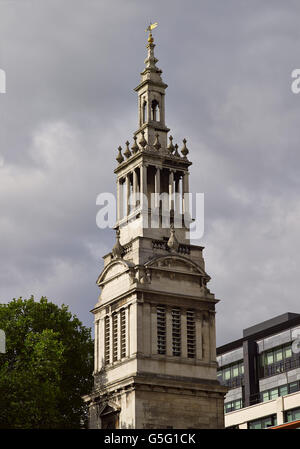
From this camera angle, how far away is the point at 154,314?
239 ft

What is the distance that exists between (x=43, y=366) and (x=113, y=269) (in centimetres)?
904

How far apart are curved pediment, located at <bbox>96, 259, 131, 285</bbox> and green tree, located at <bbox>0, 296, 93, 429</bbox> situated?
223 inches

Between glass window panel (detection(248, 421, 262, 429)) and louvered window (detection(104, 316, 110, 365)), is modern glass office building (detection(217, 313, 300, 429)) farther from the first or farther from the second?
louvered window (detection(104, 316, 110, 365))

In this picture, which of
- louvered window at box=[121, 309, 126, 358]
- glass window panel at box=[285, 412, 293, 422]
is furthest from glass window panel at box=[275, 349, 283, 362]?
louvered window at box=[121, 309, 126, 358]

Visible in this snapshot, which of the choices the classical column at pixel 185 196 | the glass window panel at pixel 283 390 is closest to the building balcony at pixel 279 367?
the glass window panel at pixel 283 390

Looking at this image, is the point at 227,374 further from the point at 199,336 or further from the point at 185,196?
the point at 199,336

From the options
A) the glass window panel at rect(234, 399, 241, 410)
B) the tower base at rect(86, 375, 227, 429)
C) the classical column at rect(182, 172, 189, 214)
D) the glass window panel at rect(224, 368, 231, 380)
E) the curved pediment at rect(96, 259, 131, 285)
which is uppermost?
the classical column at rect(182, 172, 189, 214)

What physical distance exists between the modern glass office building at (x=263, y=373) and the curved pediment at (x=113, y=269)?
3494cm

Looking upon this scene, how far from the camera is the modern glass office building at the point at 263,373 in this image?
109 meters

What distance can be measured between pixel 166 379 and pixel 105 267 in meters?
11.2

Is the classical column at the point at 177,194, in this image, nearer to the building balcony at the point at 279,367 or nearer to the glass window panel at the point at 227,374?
the building balcony at the point at 279,367

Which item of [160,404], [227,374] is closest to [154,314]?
[160,404]

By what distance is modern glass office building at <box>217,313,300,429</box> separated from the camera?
10919cm
